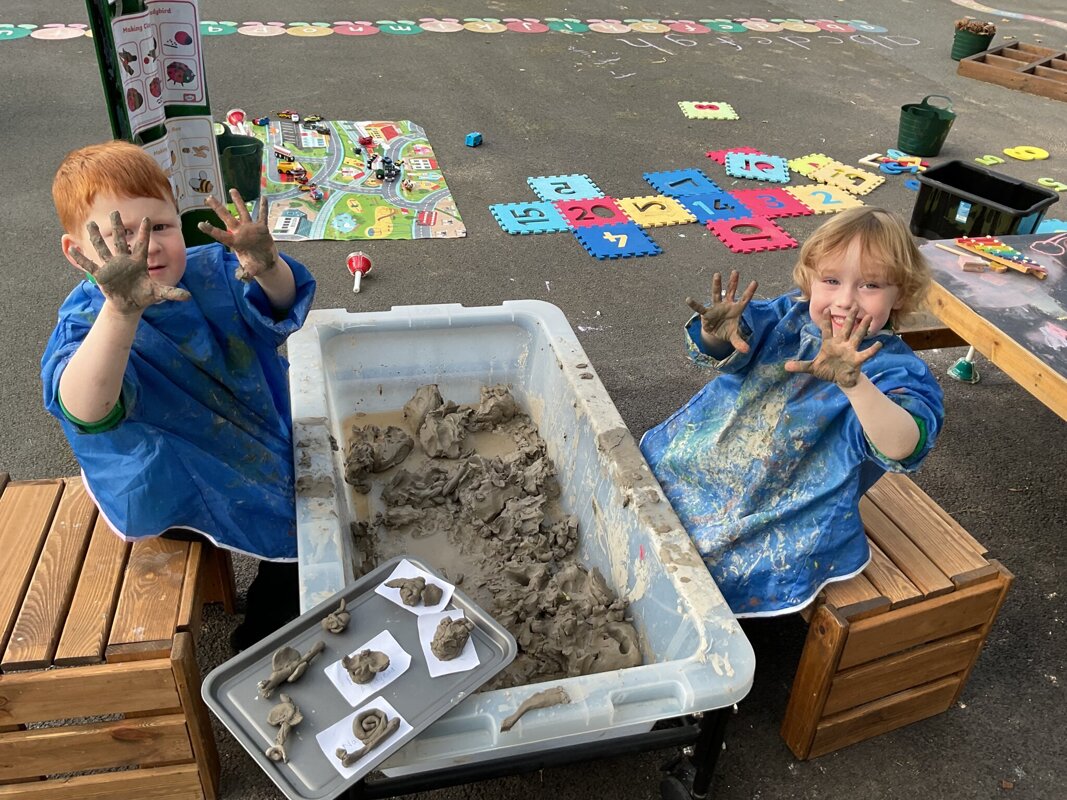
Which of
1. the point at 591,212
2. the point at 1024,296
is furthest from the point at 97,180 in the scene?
the point at 591,212

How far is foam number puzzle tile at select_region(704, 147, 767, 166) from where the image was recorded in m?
4.70

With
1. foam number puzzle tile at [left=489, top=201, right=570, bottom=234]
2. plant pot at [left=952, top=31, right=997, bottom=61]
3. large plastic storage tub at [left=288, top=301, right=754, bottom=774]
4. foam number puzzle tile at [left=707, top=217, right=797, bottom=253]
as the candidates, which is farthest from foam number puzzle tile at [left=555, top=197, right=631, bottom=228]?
plant pot at [left=952, top=31, right=997, bottom=61]

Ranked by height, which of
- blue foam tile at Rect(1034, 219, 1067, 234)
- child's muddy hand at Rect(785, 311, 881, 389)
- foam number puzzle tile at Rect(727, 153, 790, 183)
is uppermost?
child's muddy hand at Rect(785, 311, 881, 389)

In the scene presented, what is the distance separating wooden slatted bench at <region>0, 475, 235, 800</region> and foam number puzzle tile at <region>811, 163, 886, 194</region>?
3.97 meters

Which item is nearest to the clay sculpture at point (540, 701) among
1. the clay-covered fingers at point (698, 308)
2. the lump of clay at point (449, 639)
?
the lump of clay at point (449, 639)

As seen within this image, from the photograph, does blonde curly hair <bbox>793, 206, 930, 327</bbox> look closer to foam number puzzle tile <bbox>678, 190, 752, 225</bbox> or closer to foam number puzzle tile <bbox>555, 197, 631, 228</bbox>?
foam number puzzle tile <bbox>555, 197, 631, 228</bbox>

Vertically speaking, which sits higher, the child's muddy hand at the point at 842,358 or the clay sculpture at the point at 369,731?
the child's muddy hand at the point at 842,358

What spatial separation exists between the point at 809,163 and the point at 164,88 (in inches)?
140

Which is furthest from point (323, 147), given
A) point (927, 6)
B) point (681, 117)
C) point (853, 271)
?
point (927, 6)

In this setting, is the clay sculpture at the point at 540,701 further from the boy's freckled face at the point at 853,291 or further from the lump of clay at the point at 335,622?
the boy's freckled face at the point at 853,291

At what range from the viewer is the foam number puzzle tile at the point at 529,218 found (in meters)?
3.89

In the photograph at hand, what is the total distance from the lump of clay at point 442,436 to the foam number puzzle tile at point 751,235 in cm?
205

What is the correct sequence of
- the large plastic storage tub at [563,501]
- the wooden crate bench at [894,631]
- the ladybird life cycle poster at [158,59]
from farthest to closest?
the ladybird life cycle poster at [158,59], the wooden crate bench at [894,631], the large plastic storage tub at [563,501]

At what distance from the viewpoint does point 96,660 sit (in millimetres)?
1413
